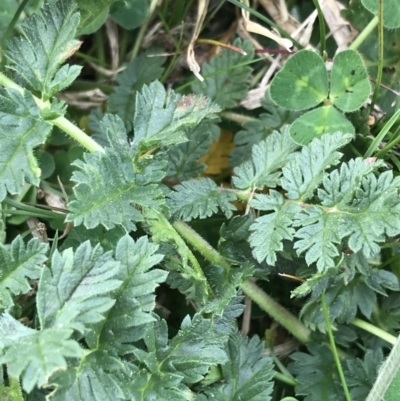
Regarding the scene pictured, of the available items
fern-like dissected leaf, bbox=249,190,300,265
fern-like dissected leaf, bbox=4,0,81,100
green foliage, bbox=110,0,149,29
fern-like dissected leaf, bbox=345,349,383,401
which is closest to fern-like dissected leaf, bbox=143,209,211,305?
fern-like dissected leaf, bbox=249,190,300,265

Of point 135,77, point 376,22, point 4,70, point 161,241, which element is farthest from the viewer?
point 135,77

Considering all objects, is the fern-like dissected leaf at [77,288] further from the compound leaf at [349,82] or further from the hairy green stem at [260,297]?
the compound leaf at [349,82]

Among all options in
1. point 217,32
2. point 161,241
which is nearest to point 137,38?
point 217,32

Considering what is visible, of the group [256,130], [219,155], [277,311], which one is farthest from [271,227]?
[219,155]

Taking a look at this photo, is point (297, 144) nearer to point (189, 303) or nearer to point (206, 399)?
point (189, 303)

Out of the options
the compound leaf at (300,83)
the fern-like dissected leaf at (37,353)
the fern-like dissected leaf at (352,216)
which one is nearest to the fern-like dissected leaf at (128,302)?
the fern-like dissected leaf at (37,353)
